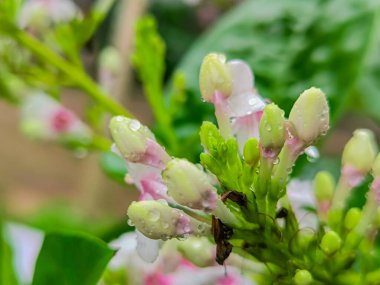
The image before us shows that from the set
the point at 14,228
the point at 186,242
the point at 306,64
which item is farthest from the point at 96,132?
the point at 14,228

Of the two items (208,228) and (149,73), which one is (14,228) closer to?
(149,73)

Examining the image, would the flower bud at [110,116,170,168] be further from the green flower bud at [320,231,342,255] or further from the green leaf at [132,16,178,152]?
the green leaf at [132,16,178,152]

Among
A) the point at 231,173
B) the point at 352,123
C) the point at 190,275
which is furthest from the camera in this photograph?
the point at 352,123

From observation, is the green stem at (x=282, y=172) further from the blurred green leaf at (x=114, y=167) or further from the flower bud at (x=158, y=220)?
the blurred green leaf at (x=114, y=167)

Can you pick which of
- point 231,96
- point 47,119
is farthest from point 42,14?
point 231,96

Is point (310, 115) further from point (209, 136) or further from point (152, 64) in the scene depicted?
point (152, 64)

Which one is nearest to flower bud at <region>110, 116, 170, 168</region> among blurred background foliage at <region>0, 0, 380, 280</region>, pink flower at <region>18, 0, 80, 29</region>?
blurred background foliage at <region>0, 0, 380, 280</region>
